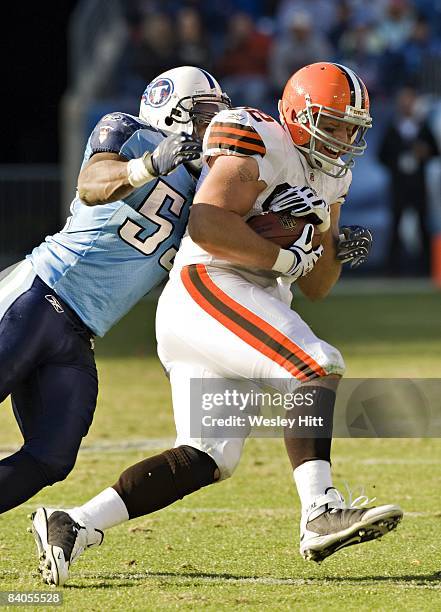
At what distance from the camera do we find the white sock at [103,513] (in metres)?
3.63

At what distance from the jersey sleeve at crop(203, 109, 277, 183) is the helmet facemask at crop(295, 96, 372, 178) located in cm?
19

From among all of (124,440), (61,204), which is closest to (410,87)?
(61,204)

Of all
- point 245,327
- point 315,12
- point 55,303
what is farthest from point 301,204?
point 315,12

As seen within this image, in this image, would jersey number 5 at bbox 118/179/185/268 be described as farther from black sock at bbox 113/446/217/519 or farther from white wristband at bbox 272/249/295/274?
black sock at bbox 113/446/217/519

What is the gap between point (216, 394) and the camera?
370 cm

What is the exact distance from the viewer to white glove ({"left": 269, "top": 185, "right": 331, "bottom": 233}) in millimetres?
3682

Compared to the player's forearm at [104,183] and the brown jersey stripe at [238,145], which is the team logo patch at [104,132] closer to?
the player's forearm at [104,183]

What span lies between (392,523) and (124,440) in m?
3.00

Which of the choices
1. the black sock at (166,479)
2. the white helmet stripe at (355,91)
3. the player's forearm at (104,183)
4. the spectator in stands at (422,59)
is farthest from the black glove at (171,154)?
the spectator in stands at (422,59)

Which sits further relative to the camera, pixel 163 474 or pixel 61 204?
pixel 61 204

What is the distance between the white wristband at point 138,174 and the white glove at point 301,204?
15.8 inches

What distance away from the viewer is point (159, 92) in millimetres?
4035

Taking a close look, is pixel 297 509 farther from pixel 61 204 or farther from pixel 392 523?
pixel 61 204

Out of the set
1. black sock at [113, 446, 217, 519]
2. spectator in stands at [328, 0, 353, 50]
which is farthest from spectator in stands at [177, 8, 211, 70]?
black sock at [113, 446, 217, 519]
